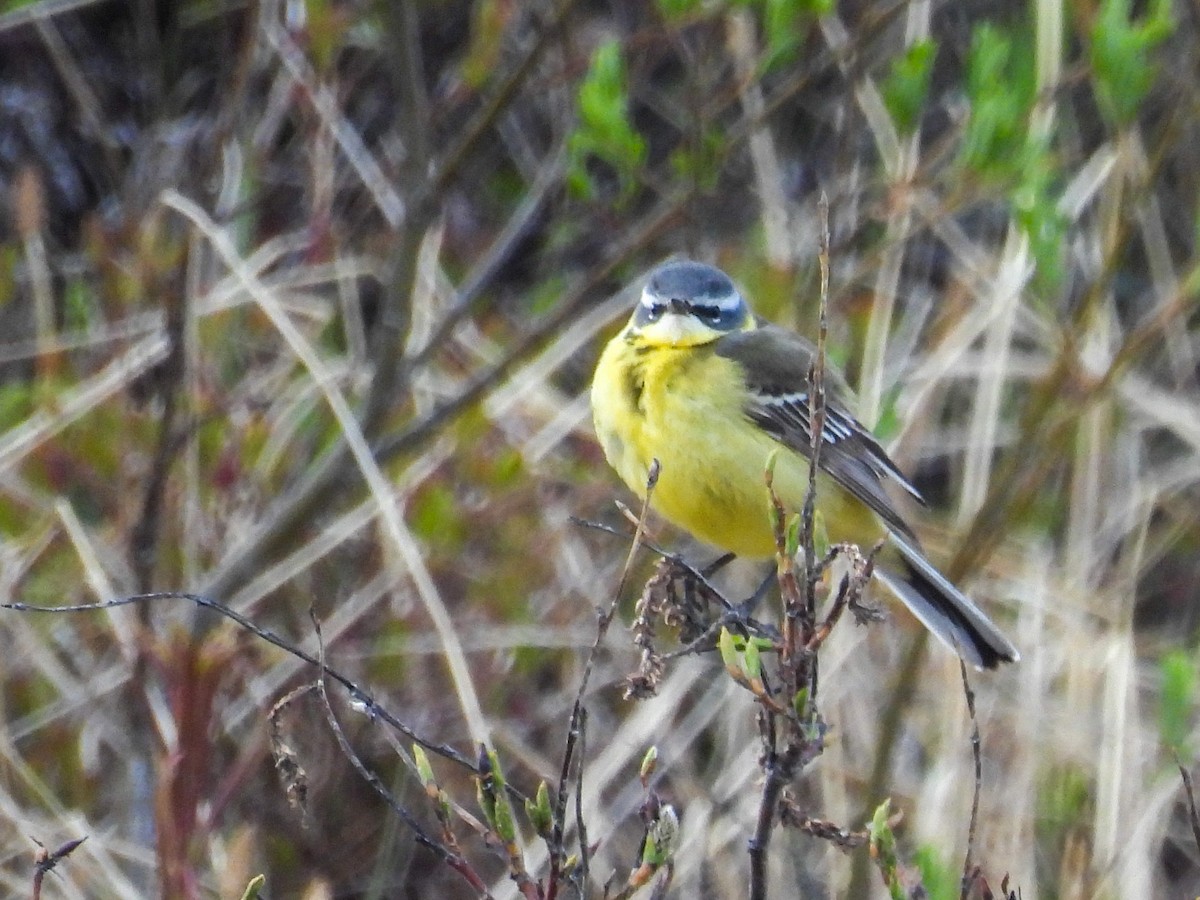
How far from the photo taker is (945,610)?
3.84 m

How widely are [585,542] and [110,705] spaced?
4.90 ft

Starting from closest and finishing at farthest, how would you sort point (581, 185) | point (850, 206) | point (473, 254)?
1. point (581, 185)
2. point (850, 206)
3. point (473, 254)

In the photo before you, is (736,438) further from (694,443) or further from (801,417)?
(801,417)

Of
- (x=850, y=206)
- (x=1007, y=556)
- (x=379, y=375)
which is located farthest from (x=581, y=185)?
(x=1007, y=556)

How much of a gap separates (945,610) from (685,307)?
2.97ft

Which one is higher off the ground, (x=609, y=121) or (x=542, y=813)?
(x=609, y=121)

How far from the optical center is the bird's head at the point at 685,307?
Result: 3.96 meters

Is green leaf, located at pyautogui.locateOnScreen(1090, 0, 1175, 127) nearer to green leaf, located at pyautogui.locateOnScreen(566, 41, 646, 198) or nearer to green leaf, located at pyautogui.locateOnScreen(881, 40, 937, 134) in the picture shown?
green leaf, located at pyautogui.locateOnScreen(881, 40, 937, 134)

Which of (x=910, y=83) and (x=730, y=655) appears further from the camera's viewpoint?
(x=910, y=83)

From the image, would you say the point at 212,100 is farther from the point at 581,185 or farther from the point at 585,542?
the point at 581,185

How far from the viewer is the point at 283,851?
4801 millimetres

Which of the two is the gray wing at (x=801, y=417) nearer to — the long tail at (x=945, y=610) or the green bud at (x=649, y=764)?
the long tail at (x=945, y=610)

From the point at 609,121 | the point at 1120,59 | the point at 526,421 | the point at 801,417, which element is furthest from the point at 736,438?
the point at 526,421

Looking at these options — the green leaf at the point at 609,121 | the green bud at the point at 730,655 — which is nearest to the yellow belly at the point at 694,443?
the green leaf at the point at 609,121
